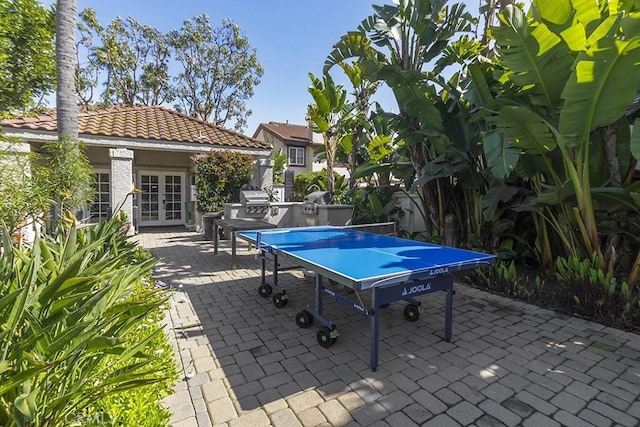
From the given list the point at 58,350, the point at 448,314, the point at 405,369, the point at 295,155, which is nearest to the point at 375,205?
the point at 448,314

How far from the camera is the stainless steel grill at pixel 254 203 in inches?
404

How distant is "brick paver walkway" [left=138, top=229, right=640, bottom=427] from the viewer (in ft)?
8.62

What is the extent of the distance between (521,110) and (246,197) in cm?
782

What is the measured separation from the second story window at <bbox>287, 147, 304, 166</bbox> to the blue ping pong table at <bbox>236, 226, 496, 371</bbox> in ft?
74.0

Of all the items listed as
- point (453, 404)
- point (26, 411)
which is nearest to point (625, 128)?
point (453, 404)

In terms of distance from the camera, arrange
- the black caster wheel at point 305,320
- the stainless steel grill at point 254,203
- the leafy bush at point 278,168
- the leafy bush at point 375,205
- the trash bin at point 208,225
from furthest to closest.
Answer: the leafy bush at point 278,168 → the trash bin at point 208,225 → the stainless steel grill at point 254,203 → the leafy bush at point 375,205 → the black caster wheel at point 305,320

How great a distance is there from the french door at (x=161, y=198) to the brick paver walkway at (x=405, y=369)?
10.4 meters

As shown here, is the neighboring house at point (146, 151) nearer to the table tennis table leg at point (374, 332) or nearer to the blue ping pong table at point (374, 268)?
the blue ping pong table at point (374, 268)

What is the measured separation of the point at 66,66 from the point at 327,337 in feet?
19.2

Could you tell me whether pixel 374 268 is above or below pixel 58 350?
above

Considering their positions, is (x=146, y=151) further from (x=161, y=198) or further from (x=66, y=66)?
(x=66, y=66)

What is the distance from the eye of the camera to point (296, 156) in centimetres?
2748

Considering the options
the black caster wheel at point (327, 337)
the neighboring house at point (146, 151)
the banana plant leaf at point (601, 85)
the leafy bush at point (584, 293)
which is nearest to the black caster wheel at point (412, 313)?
the black caster wheel at point (327, 337)

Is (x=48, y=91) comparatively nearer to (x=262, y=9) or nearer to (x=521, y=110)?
(x=521, y=110)
